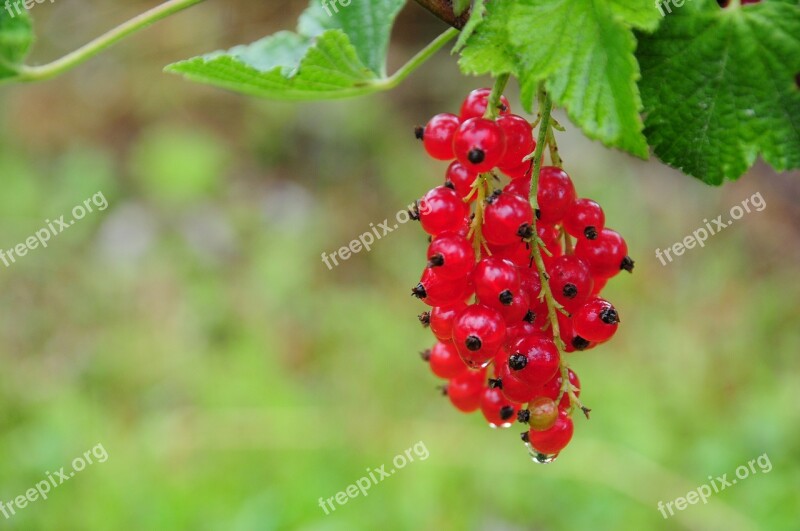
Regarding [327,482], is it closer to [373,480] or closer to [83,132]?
[373,480]

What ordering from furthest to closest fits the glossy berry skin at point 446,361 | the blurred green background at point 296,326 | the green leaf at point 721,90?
the blurred green background at point 296,326
the glossy berry skin at point 446,361
the green leaf at point 721,90

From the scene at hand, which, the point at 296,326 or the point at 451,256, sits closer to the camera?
the point at 451,256

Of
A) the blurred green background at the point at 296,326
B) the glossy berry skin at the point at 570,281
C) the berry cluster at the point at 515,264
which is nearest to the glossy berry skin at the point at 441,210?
the berry cluster at the point at 515,264

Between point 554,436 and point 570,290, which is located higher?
point 570,290

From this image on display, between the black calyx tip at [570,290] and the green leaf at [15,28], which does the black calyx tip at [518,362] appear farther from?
the green leaf at [15,28]

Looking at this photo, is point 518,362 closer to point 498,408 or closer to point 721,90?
point 498,408

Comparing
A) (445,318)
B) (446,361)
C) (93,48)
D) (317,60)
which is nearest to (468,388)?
(446,361)

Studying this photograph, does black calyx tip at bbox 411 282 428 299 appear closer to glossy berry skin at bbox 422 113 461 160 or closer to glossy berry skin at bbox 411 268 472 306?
glossy berry skin at bbox 411 268 472 306
